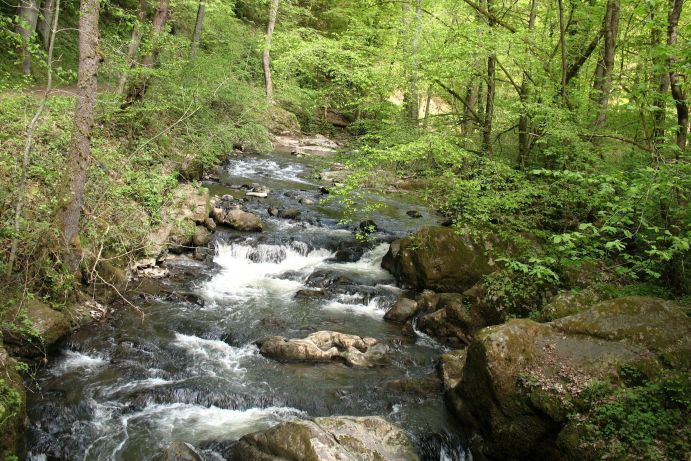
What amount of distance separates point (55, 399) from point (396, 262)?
8.45m

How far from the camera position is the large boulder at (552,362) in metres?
6.03

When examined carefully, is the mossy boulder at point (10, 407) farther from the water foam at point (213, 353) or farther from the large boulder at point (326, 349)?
the large boulder at point (326, 349)

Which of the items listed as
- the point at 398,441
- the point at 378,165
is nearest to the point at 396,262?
the point at 378,165

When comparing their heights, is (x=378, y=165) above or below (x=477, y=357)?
above

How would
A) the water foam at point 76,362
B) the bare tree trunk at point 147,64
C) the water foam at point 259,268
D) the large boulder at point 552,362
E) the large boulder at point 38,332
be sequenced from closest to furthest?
1. the large boulder at point 552,362
2. the large boulder at point 38,332
3. the water foam at point 76,362
4. the water foam at point 259,268
5. the bare tree trunk at point 147,64

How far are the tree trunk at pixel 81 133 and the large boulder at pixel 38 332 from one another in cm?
93

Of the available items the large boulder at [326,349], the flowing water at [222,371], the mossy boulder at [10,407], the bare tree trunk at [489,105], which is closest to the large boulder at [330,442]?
the flowing water at [222,371]

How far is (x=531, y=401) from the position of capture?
6125 millimetres

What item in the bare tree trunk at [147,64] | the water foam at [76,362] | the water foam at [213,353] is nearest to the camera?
the water foam at [76,362]

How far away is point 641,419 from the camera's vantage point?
5.31m

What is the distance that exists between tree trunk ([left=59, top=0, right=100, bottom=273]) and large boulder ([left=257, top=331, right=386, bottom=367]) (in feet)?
13.0

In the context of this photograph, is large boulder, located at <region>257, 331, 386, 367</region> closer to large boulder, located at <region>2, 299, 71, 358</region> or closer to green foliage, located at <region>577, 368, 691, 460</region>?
large boulder, located at <region>2, 299, 71, 358</region>

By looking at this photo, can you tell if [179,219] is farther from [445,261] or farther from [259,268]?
[445,261]

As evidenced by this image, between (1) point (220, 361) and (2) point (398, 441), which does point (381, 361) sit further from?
(1) point (220, 361)
